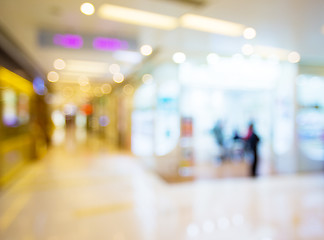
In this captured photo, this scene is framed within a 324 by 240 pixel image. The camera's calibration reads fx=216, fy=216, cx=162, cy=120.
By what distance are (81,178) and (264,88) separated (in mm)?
5881

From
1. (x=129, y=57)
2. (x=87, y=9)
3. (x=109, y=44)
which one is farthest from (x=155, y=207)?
(x=129, y=57)

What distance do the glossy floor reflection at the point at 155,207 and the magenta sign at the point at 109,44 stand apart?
2815 millimetres

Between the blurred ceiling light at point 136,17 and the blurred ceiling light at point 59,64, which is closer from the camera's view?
the blurred ceiling light at point 136,17

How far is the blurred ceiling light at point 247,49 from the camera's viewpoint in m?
4.96

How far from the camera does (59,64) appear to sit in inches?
263

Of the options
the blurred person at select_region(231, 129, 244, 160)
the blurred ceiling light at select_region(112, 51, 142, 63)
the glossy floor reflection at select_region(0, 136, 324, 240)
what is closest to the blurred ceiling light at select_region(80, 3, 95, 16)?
the blurred ceiling light at select_region(112, 51, 142, 63)

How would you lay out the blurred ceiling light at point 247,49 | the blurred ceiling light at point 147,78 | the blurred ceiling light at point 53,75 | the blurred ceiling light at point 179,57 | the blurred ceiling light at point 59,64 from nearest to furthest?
the blurred ceiling light at point 247,49
the blurred ceiling light at point 179,57
the blurred ceiling light at point 59,64
the blurred ceiling light at point 147,78
the blurred ceiling light at point 53,75

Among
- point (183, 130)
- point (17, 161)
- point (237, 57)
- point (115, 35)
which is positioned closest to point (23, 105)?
point (17, 161)

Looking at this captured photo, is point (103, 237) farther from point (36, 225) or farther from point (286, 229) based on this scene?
point (286, 229)

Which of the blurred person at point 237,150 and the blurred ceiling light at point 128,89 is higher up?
the blurred ceiling light at point 128,89

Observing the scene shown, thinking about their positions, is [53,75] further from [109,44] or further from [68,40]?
[109,44]

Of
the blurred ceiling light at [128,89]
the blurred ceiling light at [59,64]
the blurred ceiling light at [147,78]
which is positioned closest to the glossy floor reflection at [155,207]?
the blurred ceiling light at [147,78]

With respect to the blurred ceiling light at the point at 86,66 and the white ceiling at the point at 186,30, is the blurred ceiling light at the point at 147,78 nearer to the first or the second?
the blurred ceiling light at the point at 86,66

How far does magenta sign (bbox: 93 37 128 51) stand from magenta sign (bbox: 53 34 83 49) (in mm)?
265
